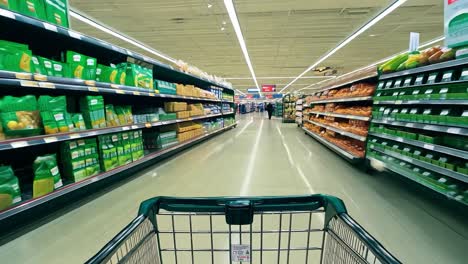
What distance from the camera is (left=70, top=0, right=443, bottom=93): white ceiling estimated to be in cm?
576

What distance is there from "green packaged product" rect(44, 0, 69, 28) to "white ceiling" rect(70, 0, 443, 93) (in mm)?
4202

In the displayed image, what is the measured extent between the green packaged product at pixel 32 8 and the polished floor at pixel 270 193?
1.70m

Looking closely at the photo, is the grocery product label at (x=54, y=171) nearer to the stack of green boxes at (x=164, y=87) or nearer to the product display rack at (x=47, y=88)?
the product display rack at (x=47, y=88)

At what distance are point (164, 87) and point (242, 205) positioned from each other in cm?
352

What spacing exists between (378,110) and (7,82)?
149 inches

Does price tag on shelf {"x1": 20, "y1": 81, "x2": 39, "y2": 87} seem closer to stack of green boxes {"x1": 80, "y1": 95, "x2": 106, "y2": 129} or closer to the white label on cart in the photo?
stack of green boxes {"x1": 80, "y1": 95, "x2": 106, "y2": 129}

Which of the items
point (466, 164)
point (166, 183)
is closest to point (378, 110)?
point (466, 164)

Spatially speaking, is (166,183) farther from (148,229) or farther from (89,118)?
(148,229)

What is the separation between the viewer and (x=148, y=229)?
64 centimetres

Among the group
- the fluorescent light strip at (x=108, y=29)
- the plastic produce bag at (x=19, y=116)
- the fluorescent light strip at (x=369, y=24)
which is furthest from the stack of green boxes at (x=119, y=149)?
the fluorescent light strip at (x=369, y=24)

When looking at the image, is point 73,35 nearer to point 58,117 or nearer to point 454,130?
point 58,117

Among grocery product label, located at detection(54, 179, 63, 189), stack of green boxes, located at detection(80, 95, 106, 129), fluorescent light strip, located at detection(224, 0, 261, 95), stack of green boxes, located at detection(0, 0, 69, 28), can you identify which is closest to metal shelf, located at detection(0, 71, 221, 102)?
stack of green boxes, located at detection(80, 95, 106, 129)

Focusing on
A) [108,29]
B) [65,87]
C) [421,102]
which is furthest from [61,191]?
[108,29]

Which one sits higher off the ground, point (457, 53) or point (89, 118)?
point (457, 53)
